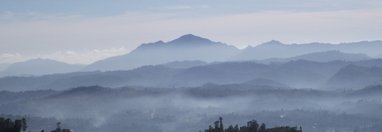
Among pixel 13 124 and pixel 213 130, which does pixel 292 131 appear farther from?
pixel 13 124

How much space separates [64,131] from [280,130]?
123ft

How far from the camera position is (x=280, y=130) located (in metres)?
102

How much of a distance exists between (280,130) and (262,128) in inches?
171

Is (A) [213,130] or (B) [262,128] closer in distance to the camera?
(A) [213,130]

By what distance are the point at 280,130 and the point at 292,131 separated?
2.14m

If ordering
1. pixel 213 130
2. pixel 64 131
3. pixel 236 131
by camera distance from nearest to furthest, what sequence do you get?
pixel 64 131, pixel 213 130, pixel 236 131

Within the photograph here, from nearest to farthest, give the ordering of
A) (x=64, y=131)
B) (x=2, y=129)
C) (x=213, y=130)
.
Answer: (x=2, y=129) < (x=64, y=131) < (x=213, y=130)

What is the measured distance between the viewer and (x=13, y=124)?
8350 centimetres

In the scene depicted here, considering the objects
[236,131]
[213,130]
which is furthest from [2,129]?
[236,131]

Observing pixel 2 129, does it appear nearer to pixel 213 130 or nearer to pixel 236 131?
pixel 213 130

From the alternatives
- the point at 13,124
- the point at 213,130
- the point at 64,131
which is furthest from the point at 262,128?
the point at 13,124

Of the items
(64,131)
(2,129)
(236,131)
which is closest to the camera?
(2,129)

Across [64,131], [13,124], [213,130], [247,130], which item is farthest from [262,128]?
[13,124]

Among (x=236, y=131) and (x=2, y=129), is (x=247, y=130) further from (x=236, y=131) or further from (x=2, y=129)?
(x=2, y=129)
